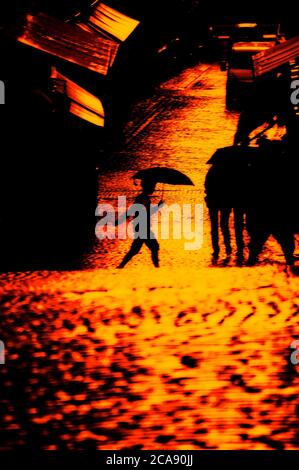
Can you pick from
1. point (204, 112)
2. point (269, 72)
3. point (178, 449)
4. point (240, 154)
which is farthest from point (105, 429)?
point (204, 112)

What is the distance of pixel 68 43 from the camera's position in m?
11.5

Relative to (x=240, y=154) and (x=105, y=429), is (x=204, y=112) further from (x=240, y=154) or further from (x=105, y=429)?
(x=105, y=429)

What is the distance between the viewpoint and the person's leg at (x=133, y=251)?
8.95 metres

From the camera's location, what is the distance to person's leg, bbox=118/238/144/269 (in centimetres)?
895

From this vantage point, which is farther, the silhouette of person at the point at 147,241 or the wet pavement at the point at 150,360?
the silhouette of person at the point at 147,241

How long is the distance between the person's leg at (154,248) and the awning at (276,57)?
15.7 feet

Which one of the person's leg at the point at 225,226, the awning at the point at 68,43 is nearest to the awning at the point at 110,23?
the awning at the point at 68,43

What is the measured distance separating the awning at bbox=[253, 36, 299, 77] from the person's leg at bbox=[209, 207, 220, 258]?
3.81 m

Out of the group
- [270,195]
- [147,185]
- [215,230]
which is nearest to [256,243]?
[215,230]

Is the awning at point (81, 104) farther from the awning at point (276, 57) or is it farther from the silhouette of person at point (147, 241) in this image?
the awning at point (276, 57)

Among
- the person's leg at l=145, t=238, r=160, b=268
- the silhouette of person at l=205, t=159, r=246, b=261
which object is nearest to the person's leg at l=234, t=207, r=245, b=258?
the silhouette of person at l=205, t=159, r=246, b=261

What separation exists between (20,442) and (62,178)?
410 inches

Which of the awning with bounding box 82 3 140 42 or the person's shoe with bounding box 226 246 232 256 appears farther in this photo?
the awning with bounding box 82 3 140 42

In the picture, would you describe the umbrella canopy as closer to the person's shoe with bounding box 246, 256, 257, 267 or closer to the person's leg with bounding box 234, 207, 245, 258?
the person's leg with bounding box 234, 207, 245, 258
